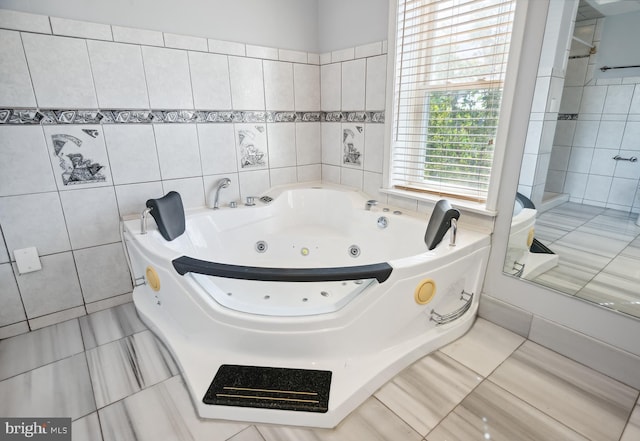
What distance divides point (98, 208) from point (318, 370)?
154 centimetres

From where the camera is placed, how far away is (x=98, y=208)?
1.85m

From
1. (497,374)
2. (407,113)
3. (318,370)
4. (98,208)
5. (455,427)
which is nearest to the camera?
(455,427)

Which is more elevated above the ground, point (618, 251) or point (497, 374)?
point (618, 251)

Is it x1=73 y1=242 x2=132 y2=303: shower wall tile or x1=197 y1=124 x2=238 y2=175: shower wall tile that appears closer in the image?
x1=73 y1=242 x2=132 y2=303: shower wall tile

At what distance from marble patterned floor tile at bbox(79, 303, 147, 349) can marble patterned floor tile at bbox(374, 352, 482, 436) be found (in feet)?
4.45

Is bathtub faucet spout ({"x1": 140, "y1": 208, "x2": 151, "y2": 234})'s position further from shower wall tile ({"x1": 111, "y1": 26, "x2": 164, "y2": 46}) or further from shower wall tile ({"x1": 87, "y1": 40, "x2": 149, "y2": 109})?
shower wall tile ({"x1": 111, "y1": 26, "x2": 164, "y2": 46})

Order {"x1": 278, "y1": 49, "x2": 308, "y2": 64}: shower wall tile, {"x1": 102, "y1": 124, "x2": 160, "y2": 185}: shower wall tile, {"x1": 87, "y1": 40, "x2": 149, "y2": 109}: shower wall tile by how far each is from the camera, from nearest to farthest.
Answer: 1. {"x1": 87, "y1": 40, "x2": 149, "y2": 109}: shower wall tile
2. {"x1": 102, "y1": 124, "x2": 160, "y2": 185}: shower wall tile
3. {"x1": 278, "y1": 49, "x2": 308, "y2": 64}: shower wall tile

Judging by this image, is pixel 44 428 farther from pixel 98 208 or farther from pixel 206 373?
pixel 98 208

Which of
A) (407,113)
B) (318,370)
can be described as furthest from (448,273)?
(407,113)

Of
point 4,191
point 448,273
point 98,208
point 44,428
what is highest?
point 4,191

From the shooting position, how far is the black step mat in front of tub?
1181 mm

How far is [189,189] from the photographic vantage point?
2.15 meters

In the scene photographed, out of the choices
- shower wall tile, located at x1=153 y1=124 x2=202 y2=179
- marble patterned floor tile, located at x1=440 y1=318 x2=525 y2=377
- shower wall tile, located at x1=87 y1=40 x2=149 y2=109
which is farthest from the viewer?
shower wall tile, located at x1=153 y1=124 x2=202 y2=179

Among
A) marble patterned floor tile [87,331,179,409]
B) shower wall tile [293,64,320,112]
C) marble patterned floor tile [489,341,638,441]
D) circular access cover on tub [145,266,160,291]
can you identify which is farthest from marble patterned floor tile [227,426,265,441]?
shower wall tile [293,64,320,112]
